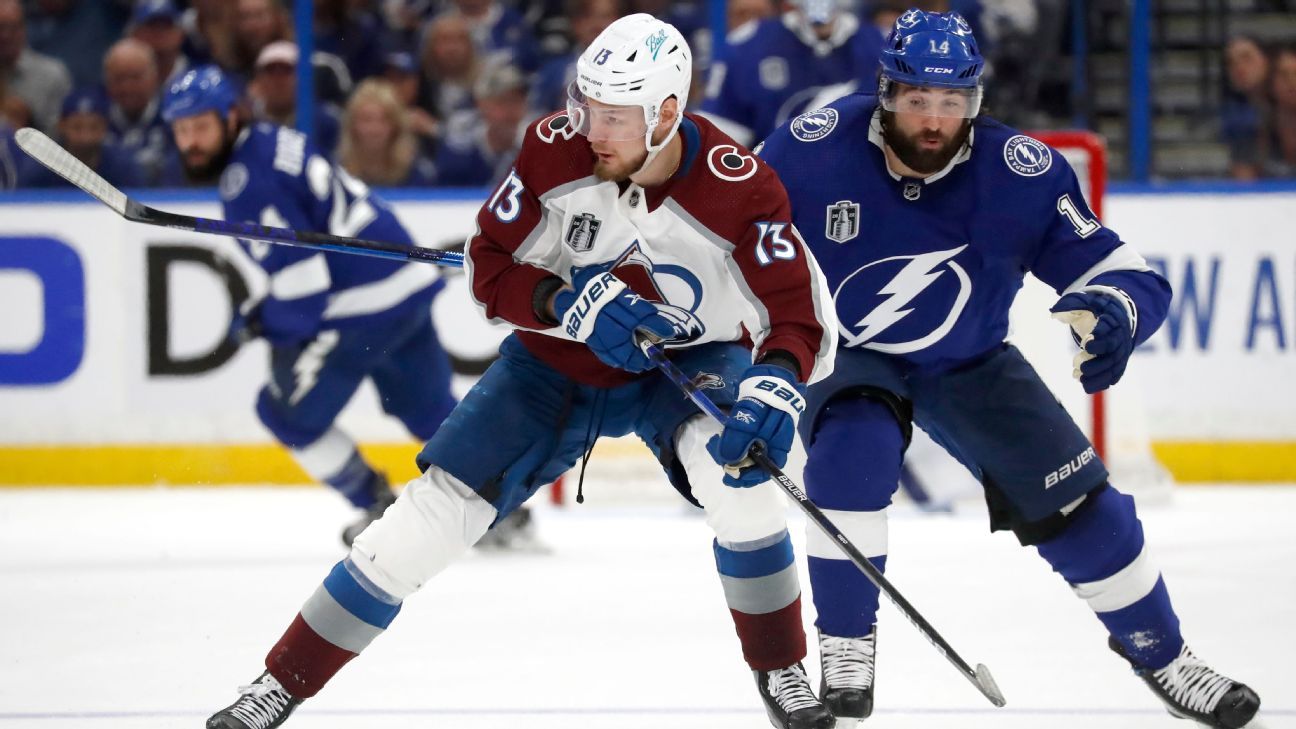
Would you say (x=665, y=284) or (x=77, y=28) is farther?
(x=77, y=28)

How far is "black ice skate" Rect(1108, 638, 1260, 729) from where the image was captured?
10.0ft

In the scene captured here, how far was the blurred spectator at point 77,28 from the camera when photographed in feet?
22.8

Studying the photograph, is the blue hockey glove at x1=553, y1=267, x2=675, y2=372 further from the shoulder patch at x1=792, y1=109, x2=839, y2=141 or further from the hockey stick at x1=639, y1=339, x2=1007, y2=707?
the shoulder patch at x1=792, y1=109, x2=839, y2=141

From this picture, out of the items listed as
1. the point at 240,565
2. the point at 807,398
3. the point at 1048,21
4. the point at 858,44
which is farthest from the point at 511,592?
the point at 1048,21

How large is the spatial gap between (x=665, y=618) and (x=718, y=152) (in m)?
1.64

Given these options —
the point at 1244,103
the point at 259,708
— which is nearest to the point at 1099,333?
the point at 259,708

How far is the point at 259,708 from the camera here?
290 cm

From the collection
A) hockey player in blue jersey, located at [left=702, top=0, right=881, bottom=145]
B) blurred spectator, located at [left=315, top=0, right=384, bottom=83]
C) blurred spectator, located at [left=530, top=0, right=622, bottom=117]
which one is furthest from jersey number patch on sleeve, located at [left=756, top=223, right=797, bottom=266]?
blurred spectator, located at [left=315, top=0, right=384, bottom=83]

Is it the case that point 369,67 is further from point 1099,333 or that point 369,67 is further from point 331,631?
point 1099,333

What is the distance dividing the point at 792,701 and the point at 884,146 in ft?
3.25

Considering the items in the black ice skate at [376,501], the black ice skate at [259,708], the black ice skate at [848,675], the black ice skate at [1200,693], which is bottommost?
the black ice skate at [376,501]

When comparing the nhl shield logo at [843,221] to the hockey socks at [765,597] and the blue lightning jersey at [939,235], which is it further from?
the hockey socks at [765,597]

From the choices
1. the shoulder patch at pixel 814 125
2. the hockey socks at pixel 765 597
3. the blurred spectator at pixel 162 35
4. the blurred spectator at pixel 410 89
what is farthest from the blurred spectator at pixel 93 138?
the hockey socks at pixel 765 597

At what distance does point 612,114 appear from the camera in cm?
289
